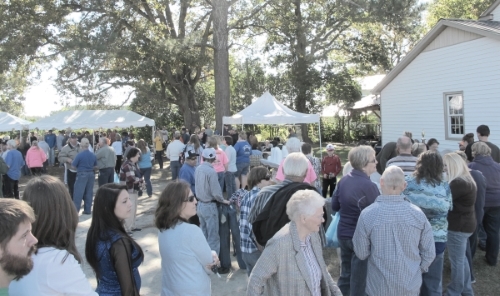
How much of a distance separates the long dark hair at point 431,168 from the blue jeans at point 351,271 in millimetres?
963

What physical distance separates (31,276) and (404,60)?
15764 mm

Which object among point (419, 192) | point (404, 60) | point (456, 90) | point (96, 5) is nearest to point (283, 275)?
point (419, 192)

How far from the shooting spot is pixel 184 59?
19781 mm

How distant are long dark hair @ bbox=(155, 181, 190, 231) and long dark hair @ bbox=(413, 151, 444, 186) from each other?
2.33m

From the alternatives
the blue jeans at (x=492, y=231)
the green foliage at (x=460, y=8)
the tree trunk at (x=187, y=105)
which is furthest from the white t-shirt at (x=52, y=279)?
the green foliage at (x=460, y=8)

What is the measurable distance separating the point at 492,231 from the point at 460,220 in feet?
5.23

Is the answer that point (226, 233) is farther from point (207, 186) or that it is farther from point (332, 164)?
point (332, 164)

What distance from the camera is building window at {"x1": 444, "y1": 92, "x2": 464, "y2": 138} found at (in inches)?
527

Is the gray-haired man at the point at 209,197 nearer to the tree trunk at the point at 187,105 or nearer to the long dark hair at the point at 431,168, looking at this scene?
the long dark hair at the point at 431,168

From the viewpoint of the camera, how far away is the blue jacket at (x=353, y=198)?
4.02m

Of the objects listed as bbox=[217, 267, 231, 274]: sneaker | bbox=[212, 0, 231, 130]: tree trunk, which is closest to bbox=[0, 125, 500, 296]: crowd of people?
bbox=[217, 267, 231, 274]: sneaker

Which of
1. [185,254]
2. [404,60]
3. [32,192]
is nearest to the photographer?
[32,192]

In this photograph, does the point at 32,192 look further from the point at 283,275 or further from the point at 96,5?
the point at 96,5

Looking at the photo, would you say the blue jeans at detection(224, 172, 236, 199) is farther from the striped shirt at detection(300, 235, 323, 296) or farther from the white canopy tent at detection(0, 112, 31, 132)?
the white canopy tent at detection(0, 112, 31, 132)
